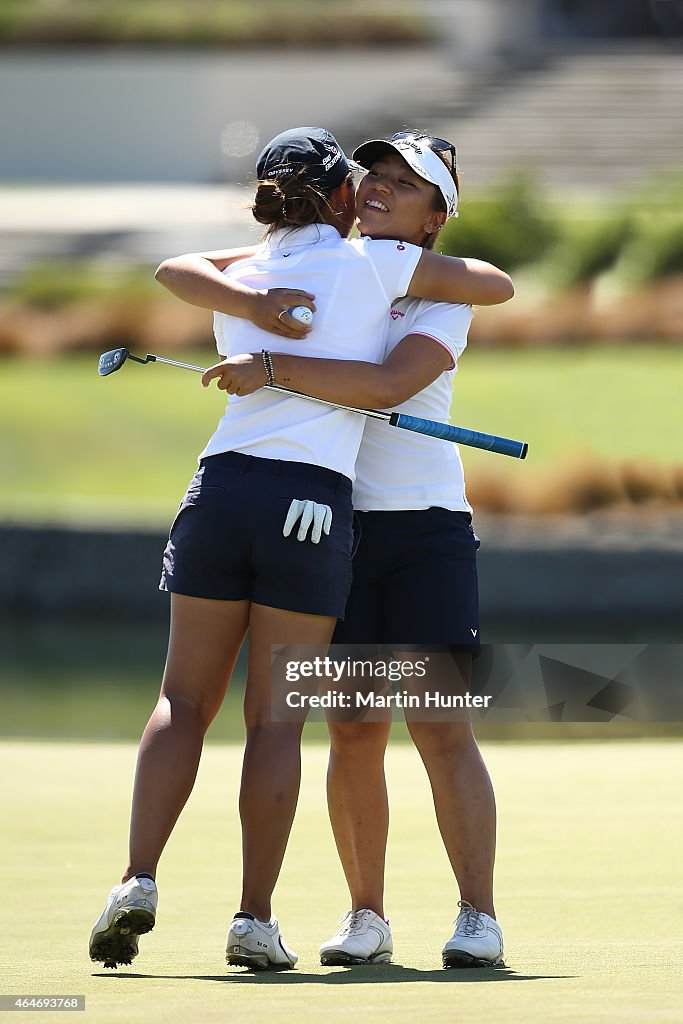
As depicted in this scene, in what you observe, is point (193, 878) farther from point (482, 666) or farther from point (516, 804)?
point (482, 666)

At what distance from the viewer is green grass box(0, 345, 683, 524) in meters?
14.4

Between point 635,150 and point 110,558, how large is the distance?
12.6 m

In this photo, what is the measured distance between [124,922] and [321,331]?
1017 millimetres

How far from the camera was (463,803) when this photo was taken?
3127 mm

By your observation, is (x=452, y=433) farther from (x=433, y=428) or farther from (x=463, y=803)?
(x=463, y=803)

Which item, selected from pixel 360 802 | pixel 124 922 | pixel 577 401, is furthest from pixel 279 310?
pixel 577 401

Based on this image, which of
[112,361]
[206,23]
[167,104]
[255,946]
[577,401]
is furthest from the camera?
[206,23]

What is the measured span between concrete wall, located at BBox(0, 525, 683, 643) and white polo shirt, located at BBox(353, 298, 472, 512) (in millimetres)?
7097

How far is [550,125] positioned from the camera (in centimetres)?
2241

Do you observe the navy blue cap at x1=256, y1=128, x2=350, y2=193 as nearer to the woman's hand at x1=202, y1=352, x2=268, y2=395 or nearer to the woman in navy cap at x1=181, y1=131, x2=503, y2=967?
the woman in navy cap at x1=181, y1=131, x2=503, y2=967

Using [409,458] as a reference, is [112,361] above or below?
above

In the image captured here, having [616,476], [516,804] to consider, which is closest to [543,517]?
[616,476]

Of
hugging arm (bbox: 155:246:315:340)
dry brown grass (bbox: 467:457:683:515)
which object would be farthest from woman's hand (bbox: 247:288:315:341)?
dry brown grass (bbox: 467:457:683:515)

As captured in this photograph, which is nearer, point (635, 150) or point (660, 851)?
point (660, 851)
